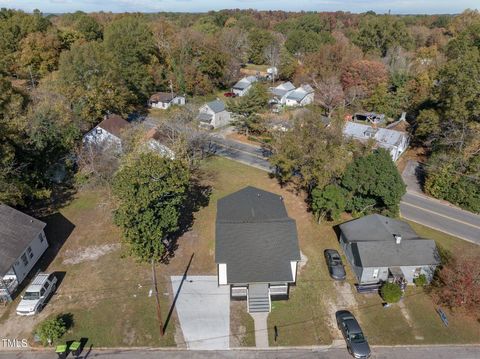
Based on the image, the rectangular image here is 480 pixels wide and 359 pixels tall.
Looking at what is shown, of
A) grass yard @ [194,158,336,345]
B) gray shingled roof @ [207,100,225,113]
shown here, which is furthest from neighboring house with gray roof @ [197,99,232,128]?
grass yard @ [194,158,336,345]

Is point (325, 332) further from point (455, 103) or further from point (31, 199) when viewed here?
point (455, 103)

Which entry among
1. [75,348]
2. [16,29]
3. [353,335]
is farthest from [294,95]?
[16,29]

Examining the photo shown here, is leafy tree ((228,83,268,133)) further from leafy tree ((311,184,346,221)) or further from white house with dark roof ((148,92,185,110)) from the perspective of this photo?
leafy tree ((311,184,346,221))

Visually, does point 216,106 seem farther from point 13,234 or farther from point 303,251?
point 13,234

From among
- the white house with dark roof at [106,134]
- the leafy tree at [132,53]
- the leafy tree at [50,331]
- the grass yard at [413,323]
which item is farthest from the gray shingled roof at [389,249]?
the leafy tree at [132,53]

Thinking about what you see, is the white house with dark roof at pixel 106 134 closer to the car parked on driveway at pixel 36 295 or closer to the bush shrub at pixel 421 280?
the car parked on driveway at pixel 36 295

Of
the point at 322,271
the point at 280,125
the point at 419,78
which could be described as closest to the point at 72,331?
the point at 322,271
